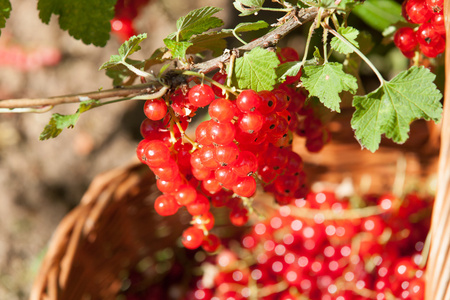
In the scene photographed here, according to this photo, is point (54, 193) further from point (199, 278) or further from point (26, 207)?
point (199, 278)

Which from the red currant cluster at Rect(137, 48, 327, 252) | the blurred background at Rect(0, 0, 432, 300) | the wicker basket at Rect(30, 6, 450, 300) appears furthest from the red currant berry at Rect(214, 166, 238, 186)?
the blurred background at Rect(0, 0, 432, 300)

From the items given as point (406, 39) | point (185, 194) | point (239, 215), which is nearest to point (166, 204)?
point (185, 194)

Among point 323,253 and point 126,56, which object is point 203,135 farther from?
point 323,253

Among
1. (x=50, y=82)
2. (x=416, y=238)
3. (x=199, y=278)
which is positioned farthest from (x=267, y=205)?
(x=50, y=82)

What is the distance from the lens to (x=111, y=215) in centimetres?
101

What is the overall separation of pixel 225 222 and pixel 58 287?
51cm

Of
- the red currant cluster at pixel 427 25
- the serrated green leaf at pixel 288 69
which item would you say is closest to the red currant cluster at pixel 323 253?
the red currant cluster at pixel 427 25

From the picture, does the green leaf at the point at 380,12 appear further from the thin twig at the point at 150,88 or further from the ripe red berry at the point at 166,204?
the ripe red berry at the point at 166,204

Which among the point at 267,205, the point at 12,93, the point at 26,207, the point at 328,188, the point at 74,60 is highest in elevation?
the point at 328,188

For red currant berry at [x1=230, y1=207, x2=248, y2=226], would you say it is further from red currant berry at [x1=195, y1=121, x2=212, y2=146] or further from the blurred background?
the blurred background

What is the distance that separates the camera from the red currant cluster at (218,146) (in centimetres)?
48

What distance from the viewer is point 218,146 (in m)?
0.49

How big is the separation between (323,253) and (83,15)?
84cm

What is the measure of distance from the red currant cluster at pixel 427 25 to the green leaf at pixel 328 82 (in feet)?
0.52
